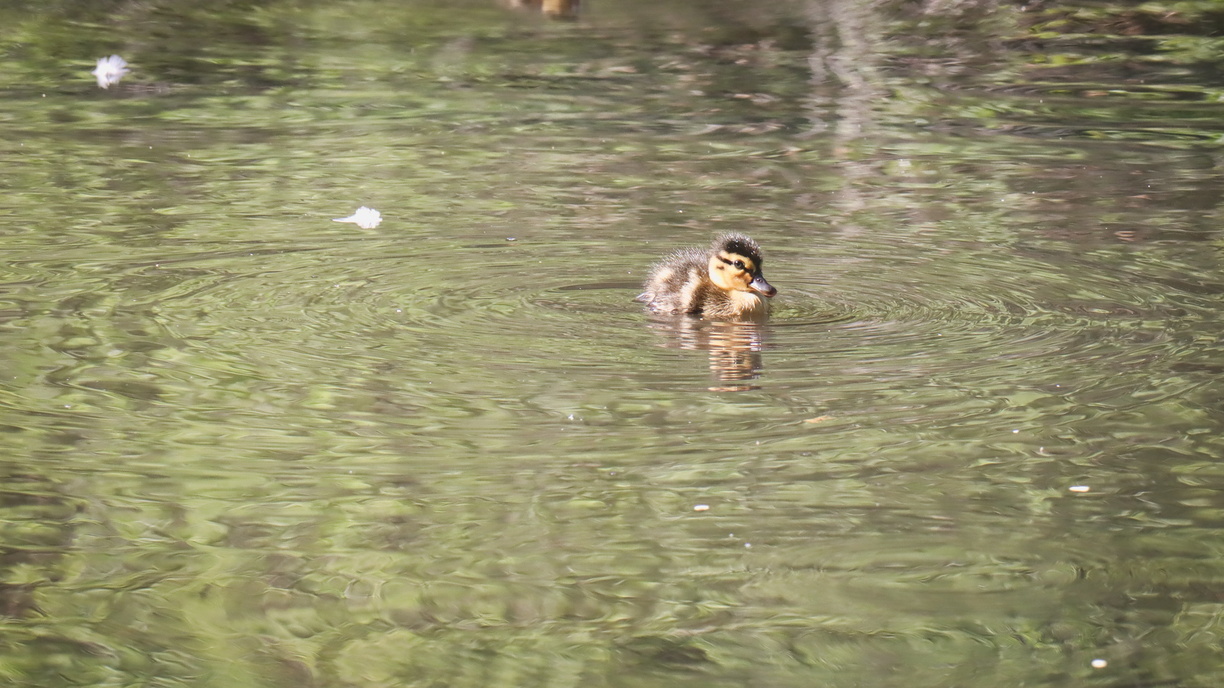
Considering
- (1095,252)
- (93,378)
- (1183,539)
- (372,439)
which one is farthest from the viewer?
(1095,252)

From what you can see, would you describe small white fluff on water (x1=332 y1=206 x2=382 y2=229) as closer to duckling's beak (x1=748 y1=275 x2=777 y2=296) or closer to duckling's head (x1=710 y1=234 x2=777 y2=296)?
duckling's head (x1=710 y1=234 x2=777 y2=296)

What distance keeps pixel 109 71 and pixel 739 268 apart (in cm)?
845

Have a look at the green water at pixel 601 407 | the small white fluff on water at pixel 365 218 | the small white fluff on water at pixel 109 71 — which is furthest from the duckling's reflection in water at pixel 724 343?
the small white fluff on water at pixel 109 71

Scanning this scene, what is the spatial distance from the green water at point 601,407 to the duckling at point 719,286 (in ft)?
0.35

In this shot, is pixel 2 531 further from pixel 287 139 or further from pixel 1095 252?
pixel 287 139

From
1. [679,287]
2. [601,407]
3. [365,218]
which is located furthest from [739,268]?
[365,218]

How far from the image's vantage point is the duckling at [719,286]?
6853mm

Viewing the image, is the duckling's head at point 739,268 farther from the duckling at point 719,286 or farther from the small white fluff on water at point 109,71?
the small white fluff on water at point 109,71

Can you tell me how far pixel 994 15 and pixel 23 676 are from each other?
1535 cm

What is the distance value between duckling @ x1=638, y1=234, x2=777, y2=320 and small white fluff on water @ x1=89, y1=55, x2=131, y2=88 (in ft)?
25.3

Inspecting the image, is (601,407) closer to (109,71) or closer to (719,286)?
(719,286)

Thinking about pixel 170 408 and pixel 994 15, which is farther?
pixel 994 15

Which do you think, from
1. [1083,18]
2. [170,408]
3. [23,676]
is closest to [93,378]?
[170,408]

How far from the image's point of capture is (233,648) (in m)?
3.93
